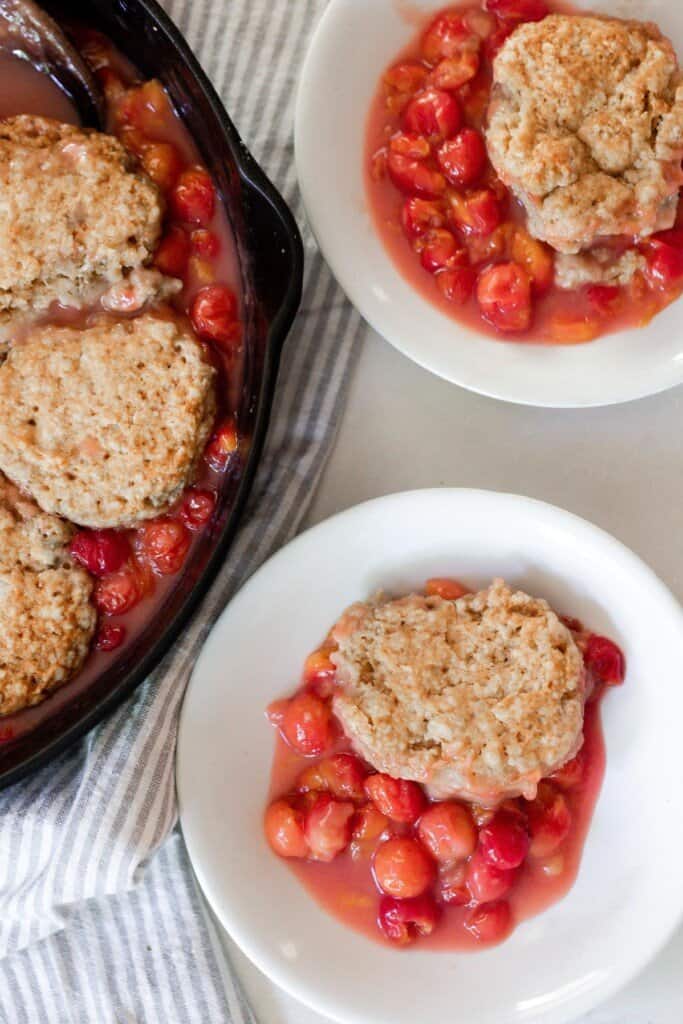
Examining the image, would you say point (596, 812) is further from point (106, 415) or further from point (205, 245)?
point (205, 245)

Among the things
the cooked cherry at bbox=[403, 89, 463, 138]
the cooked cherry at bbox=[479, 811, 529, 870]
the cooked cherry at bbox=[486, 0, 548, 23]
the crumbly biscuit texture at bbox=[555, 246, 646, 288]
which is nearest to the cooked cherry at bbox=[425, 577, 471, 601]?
the cooked cherry at bbox=[479, 811, 529, 870]

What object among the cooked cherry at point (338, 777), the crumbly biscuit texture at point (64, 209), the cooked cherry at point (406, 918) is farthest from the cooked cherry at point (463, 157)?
the cooked cherry at point (406, 918)

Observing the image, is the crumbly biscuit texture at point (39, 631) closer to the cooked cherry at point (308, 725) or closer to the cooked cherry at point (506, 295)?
the cooked cherry at point (308, 725)

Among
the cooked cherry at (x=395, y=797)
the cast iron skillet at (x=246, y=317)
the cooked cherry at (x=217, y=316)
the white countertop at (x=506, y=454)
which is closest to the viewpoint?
the cast iron skillet at (x=246, y=317)

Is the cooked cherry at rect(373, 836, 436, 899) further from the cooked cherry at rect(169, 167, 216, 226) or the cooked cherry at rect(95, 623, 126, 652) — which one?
the cooked cherry at rect(169, 167, 216, 226)

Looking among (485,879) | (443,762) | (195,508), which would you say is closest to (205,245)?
(195,508)

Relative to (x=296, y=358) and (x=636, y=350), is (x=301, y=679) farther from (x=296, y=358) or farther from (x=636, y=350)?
(x=636, y=350)
